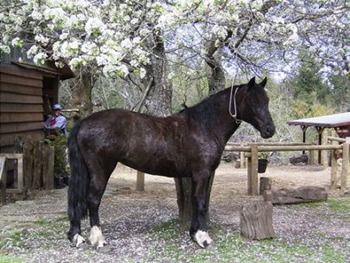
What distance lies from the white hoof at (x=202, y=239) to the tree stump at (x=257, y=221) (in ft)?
1.59

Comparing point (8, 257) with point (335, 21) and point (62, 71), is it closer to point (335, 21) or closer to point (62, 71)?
point (335, 21)

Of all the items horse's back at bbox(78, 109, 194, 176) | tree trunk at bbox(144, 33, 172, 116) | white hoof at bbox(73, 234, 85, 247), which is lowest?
white hoof at bbox(73, 234, 85, 247)

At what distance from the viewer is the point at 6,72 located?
802cm

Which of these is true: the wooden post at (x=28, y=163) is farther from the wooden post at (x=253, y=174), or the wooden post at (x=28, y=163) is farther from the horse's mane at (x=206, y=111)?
the horse's mane at (x=206, y=111)

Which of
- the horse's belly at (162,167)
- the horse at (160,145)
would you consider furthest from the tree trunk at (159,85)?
the horse's belly at (162,167)

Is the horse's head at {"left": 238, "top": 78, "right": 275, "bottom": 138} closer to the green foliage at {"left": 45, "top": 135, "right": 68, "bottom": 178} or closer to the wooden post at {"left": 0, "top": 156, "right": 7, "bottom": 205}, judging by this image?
the wooden post at {"left": 0, "top": 156, "right": 7, "bottom": 205}

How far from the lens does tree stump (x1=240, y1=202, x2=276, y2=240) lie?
4.71 meters

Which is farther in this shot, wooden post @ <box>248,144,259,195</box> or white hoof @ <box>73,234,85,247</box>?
wooden post @ <box>248,144,259,195</box>

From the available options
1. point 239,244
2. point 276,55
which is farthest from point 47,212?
point 276,55

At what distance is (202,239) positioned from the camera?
4.48m

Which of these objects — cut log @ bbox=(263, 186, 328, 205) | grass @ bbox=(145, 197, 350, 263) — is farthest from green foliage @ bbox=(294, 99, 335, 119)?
grass @ bbox=(145, 197, 350, 263)

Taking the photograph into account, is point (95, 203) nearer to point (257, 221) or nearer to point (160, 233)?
point (160, 233)

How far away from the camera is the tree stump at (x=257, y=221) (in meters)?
4.71

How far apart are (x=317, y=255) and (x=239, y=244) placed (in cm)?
80
